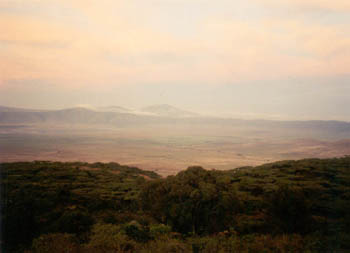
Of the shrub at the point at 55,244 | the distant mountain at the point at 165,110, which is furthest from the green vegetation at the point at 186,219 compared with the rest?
the distant mountain at the point at 165,110

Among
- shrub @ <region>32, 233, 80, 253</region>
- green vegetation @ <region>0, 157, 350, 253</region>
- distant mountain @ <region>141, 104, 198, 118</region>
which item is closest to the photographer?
shrub @ <region>32, 233, 80, 253</region>

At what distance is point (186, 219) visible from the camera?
318 inches

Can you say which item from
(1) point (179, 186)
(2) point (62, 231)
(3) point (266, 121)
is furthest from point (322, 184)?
(3) point (266, 121)

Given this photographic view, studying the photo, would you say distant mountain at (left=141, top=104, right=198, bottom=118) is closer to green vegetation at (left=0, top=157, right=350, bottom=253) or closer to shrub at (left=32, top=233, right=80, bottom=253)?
green vegetation at (left=0, top=157, right=350, bottom=253)

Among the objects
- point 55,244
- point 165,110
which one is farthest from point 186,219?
point 165,110

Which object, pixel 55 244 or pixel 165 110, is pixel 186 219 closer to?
pixel 55 244

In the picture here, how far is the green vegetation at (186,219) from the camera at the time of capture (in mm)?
6164

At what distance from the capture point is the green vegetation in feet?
20.2

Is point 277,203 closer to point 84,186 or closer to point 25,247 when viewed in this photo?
point 25,247

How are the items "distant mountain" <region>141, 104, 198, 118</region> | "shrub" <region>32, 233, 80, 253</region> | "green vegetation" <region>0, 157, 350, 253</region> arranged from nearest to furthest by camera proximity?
"shrub" <region>32, 233, 80, 253</region>
"green vegetation" <region>0, 157, 350, 253</region>
"distant mountain" <region>141, 104, 198, 118</region>

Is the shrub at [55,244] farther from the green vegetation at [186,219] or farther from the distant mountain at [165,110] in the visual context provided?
the distant mountain at [165,110]

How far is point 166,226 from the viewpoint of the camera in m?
7.66

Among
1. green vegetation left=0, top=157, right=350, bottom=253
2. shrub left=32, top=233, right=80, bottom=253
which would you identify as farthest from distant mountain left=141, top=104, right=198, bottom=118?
shrub left=32, top=233, right=80, bottom=253

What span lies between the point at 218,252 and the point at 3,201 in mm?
6879
